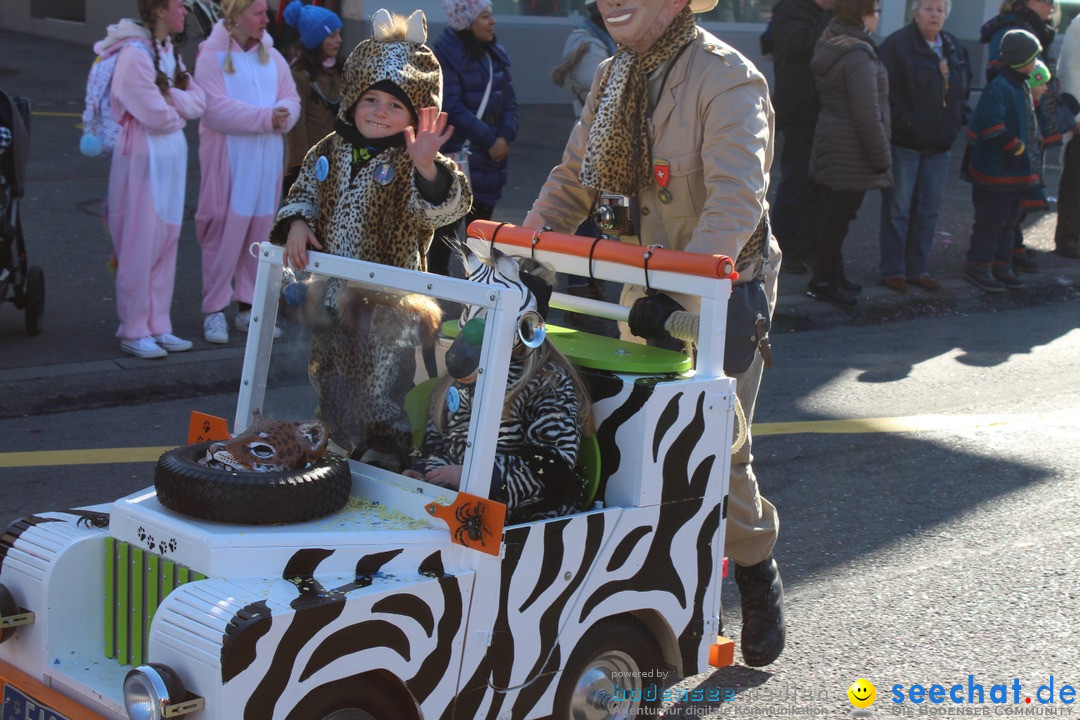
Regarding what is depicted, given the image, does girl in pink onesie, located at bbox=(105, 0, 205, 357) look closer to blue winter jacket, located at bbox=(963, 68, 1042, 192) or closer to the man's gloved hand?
the man's gloved hand

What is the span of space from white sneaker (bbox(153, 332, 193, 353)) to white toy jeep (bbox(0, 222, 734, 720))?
3.95 meters

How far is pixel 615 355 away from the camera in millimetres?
3727

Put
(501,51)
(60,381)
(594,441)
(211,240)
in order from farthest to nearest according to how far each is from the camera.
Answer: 1. (501,51)
2. (211,240)
3. (60,381)
4. (594,441)

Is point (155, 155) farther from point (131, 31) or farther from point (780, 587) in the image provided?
point (780, 587)

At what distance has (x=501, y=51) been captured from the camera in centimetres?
866

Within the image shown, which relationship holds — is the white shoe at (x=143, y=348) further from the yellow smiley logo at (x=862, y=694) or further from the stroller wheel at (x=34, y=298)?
the yellow smiley logo at (x=862, y=694)

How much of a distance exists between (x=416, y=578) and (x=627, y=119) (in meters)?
1.71

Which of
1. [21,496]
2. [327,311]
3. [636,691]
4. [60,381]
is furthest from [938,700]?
[60,381]

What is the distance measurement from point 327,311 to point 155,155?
A: 4.11 m

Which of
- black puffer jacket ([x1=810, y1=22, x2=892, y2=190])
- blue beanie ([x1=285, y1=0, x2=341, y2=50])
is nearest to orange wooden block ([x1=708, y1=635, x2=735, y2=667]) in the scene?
blue beanie ([x1=285, y1=0, x2=341, y2=50])

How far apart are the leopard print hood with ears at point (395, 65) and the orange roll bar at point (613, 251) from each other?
18.6 inches

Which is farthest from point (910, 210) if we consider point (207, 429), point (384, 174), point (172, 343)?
point (207, 429)

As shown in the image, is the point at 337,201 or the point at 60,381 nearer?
the point at 337,201

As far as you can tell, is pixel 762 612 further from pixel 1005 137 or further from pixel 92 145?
pixel 1005 137
